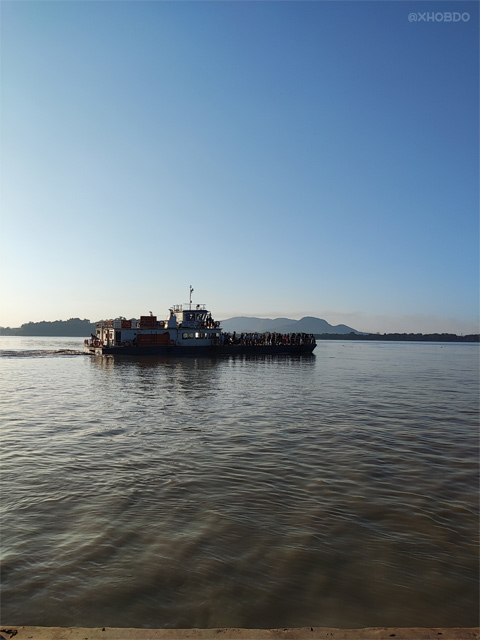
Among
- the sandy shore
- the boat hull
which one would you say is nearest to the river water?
the sandy shore

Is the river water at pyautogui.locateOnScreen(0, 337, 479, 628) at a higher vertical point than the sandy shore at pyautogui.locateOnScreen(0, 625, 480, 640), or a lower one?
lower

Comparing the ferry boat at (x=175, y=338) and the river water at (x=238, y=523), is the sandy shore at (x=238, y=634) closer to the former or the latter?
the river water at (x=238, y=523)

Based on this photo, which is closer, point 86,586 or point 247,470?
point 86,586

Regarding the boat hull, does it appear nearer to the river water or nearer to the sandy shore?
the river water

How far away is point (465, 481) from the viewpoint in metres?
8.26

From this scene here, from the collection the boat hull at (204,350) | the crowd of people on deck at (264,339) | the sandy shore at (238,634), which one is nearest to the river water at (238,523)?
the sandy shore at (238,634)

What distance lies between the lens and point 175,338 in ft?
193

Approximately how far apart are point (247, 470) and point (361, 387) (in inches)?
713

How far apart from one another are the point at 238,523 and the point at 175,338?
5374 centimetres

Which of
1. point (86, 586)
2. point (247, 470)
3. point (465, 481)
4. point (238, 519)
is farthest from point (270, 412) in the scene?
point (86, 586)

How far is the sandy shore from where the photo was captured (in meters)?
3.30

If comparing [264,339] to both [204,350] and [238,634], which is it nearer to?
[204,350]

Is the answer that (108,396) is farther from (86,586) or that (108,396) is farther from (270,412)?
(86,586)

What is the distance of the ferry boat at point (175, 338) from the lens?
56875mm
